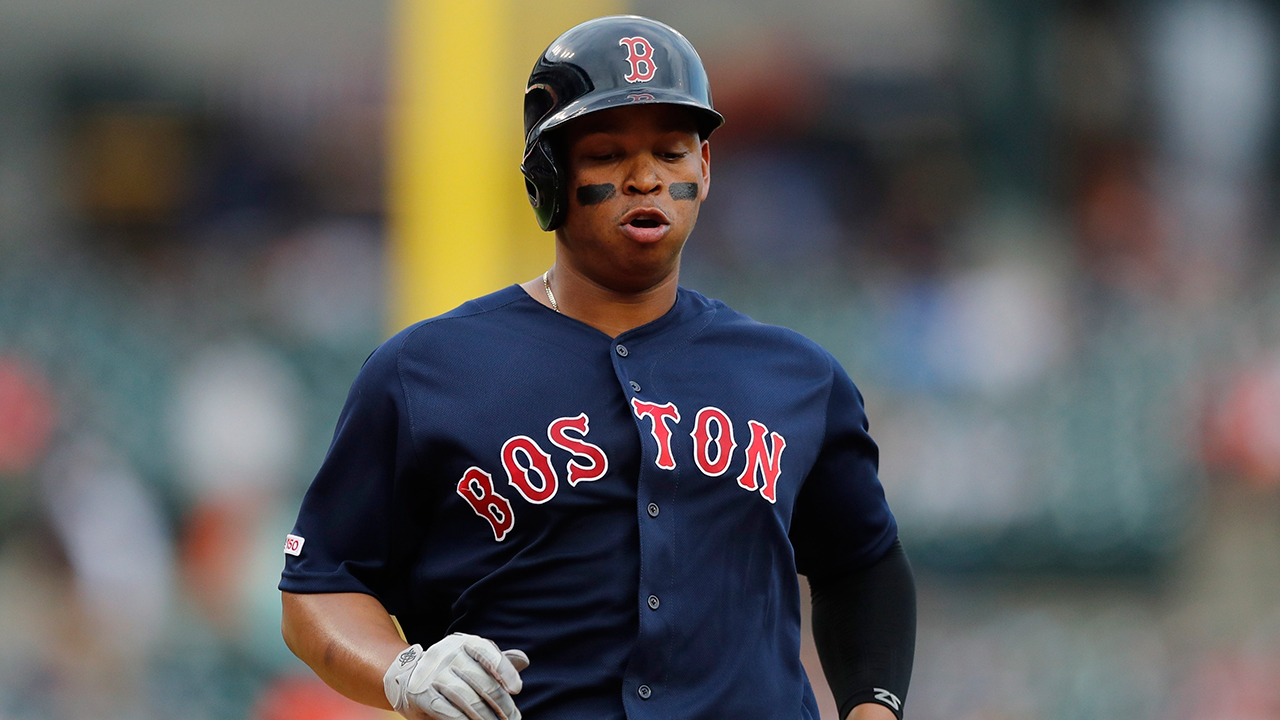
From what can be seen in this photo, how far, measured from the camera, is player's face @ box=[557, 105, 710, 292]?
2232mm

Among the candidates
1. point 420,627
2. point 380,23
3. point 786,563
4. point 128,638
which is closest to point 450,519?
point 420,627

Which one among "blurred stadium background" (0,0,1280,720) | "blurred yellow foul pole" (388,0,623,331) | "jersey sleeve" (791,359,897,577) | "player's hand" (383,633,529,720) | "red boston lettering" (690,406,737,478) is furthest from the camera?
"blurred stadium background" (0,0,1280,720)

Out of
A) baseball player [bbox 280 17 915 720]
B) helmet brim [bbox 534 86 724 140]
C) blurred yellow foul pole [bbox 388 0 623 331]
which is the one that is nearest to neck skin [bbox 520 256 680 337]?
baseball player [bbox 280 17 915 720]

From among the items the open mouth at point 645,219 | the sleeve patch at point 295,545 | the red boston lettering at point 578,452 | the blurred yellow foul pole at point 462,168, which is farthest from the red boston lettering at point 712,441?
the blurred yellow foul pole at point 462,168

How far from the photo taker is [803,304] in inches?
333

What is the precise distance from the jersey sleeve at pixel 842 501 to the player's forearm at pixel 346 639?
68cm

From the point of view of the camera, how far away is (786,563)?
2287 mm

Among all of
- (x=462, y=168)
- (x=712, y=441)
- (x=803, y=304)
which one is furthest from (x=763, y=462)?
(x=803, y=304)

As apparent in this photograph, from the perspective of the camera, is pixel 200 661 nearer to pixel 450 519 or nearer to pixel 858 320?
pixel 858 320

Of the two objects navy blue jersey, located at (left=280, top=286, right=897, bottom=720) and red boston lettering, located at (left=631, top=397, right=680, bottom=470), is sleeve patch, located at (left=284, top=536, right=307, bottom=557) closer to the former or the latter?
navy blue jersey, located at (left=280, top=286, right=897, bottom=720)

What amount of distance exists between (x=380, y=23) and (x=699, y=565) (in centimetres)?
951

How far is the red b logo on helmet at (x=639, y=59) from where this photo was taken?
7.33ft

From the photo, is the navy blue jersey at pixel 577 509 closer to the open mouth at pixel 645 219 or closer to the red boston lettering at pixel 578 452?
the red boston lettering at pixel 578 452

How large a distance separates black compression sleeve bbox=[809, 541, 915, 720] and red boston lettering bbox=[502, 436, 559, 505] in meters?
0.60
